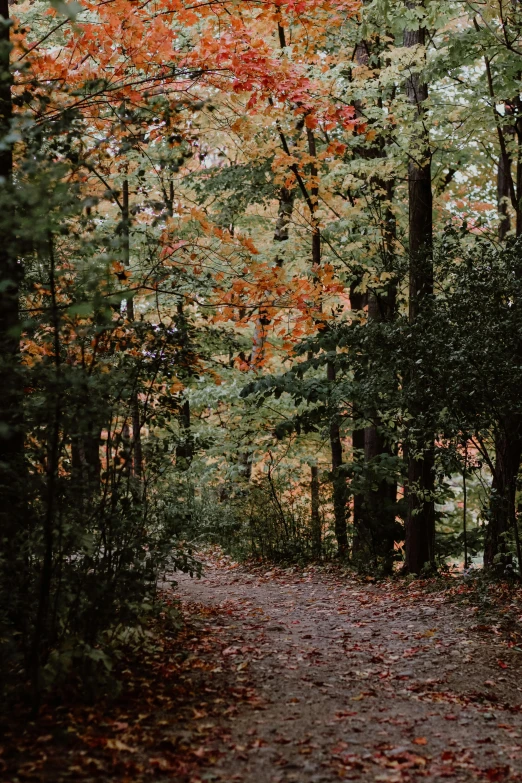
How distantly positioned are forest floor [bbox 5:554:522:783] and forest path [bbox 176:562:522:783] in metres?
0.01

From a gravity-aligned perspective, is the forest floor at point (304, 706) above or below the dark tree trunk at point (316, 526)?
below

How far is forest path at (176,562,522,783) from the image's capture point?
143 inches

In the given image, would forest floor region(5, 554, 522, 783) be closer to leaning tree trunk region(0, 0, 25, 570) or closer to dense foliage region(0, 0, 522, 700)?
dense foliage region(0, 0, 522, 700)

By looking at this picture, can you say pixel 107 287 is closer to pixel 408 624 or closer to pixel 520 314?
pixel 520 314

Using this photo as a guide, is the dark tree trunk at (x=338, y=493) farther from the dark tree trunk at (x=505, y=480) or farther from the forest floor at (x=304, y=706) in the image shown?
the forest floor at (x=304, y=706)

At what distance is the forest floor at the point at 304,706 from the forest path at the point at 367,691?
13 millimetres

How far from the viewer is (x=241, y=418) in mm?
12742

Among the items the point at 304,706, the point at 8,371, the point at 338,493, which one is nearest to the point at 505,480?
the point at 338,493

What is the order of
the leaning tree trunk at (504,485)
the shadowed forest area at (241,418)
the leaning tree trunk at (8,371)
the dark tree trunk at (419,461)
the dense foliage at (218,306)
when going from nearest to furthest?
the leaning tree trunk at (8,371), the shadowed forest area at (241,418), the dense foliage at (218,306), the leaning tree trunk at (504,485), the dark tree trunk at (419,461)

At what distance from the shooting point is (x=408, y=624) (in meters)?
6.96

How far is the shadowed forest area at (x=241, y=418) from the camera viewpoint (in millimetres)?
3791

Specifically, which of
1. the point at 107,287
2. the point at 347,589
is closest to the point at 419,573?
the point at 347,589

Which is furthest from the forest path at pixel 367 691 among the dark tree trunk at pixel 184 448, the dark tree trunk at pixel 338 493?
the dark tree trunk at pixel 338 493

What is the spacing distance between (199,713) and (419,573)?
19.1 ft
